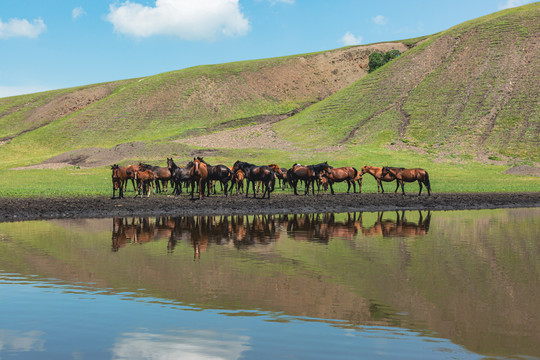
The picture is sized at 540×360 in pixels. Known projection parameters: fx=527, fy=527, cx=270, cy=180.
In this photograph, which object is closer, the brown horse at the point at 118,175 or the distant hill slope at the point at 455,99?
the brown horse at the point at 118,175

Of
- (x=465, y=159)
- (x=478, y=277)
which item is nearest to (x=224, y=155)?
(x=465, y=159)

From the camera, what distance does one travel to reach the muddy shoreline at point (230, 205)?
30.1 metres

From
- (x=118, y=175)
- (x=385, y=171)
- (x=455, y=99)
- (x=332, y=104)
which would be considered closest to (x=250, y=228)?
(x=118, y=175)

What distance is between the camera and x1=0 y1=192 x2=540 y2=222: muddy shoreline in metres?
30.1

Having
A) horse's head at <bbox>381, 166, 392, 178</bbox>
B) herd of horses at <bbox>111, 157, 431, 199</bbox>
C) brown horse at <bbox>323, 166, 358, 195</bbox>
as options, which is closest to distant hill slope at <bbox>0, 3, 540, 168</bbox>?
herd of horses at <bbox>111, 157, 431, 199</bbox>

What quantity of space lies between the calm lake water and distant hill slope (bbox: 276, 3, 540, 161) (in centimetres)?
7181

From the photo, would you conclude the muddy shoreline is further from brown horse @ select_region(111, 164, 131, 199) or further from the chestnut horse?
the chestnut horse

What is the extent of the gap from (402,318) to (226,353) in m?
3.71

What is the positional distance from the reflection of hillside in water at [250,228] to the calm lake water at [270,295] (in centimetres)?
21

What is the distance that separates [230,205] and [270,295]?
21.7 meters

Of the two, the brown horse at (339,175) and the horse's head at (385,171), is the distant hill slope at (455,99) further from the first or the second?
the brown horse at (339,175)

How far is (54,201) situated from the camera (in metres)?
33.2

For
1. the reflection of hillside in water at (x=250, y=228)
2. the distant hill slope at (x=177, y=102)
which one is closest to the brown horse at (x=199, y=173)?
the reflection of hillside in water at (x=250, y=228)

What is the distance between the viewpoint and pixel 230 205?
3344 centimetres
